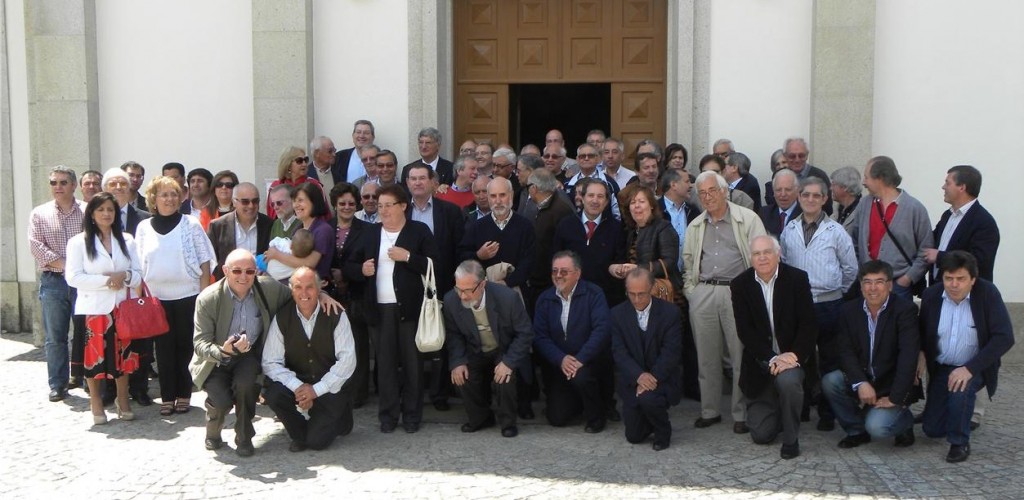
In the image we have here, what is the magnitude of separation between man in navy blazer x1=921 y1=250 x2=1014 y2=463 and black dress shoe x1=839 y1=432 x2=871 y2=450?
16.1 inches

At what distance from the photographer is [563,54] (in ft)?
35.4

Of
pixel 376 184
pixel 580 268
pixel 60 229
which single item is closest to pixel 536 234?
pixel 580 268

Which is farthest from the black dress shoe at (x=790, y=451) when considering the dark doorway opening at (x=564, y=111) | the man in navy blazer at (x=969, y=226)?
the dark doorway opening at (x=564, y=111)

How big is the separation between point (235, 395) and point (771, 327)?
3.58 m

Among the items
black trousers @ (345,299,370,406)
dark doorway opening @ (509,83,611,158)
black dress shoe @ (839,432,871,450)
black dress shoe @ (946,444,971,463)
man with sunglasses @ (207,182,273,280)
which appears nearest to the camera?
black dress shoe @ (946,444,971,463)

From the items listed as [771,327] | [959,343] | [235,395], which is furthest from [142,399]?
[959,343]

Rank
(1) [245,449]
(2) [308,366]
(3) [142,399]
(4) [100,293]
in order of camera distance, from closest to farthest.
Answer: (1) [245,449] → (2) [308,366] → (4) [100,293] → (3) [142,399]

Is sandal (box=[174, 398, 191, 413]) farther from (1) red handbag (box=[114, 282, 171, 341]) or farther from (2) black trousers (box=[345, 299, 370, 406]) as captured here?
(2) black trousers (box=[345, 299, 370, 406])

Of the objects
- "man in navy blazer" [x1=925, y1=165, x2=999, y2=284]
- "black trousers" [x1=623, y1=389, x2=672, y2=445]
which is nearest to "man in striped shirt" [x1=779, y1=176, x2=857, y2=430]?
"man in navy blazer" [x1=925, y1=165, x2=999, y2=284]

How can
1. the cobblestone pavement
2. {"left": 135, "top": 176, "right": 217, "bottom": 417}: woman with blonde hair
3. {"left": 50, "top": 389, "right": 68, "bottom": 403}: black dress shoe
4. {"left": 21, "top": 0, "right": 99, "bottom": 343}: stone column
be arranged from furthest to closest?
1. {"left": 21, "top": 0, "right": 99, "bottom": 343}: stone column
2. {"left": 50, "top": 389, "right": 68, "bottom": 403}: black dress shoe
3. {"left": 135, "top": 176, "right": 217, "bottom": 417}: woman with blonde hair
4. the cobblestone pavement

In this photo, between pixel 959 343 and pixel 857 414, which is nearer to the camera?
pixel 959 343

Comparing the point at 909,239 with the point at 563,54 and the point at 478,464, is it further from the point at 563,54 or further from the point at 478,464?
the point at 563,54

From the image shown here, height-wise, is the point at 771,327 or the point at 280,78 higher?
the point at 280,78

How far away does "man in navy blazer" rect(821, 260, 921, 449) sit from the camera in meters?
6.87
